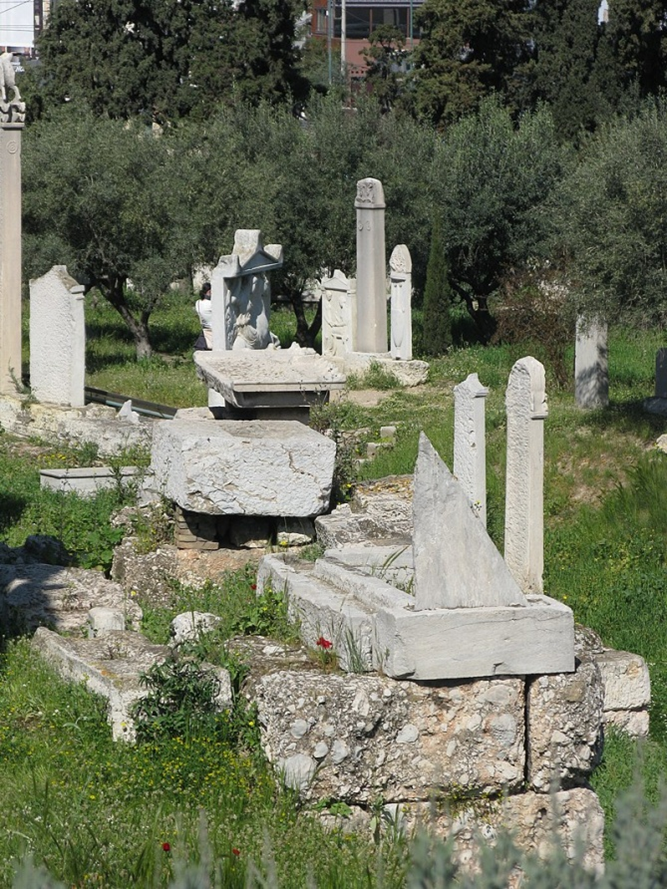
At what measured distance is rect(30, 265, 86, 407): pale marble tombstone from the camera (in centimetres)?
1606

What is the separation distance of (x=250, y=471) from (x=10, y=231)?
9.16 m

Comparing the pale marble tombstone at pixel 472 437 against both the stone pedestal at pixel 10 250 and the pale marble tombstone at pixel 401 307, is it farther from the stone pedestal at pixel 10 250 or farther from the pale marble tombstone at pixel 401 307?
the pale marble tombstone at pixel 401 307

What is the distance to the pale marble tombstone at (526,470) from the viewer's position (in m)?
9.26

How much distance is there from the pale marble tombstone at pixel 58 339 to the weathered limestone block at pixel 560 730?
36.6 ft

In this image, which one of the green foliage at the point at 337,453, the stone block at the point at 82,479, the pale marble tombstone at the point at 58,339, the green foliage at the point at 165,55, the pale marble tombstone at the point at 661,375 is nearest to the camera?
the green foliage at the point at 337,453

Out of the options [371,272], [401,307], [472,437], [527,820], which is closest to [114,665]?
[527,820]

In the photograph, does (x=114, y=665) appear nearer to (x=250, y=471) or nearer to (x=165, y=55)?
(x=250, y=471)

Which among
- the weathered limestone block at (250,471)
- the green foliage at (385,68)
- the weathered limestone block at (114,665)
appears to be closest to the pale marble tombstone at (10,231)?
the weathered limestone block at (250,471)

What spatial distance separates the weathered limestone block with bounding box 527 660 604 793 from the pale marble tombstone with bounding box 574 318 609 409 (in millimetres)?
9933

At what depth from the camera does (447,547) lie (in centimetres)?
546

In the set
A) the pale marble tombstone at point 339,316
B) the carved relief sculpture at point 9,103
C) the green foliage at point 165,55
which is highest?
the green foliage at point 165,55

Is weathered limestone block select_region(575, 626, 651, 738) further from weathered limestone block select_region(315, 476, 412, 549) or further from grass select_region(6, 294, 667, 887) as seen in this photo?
weathered limestone block select_region(315, 476, 412, 549)

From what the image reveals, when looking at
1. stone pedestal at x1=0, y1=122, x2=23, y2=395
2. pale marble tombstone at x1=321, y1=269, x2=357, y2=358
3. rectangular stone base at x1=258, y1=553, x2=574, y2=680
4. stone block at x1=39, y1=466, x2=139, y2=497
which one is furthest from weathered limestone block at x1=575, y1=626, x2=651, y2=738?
pale marble tombstone at x1=321, y1=269, x2=357, y2=358

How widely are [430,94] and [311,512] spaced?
Result: 27.6m
